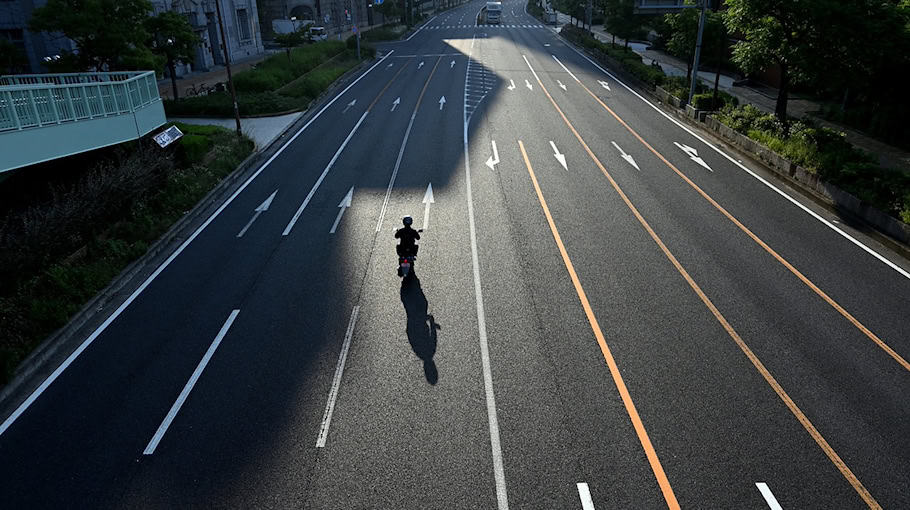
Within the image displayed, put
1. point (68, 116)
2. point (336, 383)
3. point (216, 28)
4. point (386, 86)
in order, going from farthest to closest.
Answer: point (216, 28)
point (386, 86)
point (68, 116)
point (336, 383)

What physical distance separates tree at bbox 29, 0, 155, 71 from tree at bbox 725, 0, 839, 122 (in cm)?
2694

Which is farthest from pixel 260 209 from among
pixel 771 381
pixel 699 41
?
pixel 699 41

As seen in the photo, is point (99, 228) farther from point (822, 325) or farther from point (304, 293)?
point (822, 325)

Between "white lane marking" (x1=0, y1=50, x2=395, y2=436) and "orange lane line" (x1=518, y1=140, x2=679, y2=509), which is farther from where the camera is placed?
"white lane marking" (x1=0, y1=50, x2=395, y2=436)

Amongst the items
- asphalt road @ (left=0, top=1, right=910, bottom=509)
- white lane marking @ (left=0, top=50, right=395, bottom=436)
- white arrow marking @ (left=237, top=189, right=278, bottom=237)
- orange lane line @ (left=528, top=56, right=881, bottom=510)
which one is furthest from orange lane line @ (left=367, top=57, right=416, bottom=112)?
orange lane line @ (left=528, top=56, right=881, bottom=510)

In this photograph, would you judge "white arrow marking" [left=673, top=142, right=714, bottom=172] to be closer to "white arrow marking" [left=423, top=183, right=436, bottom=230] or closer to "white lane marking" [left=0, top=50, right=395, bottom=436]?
"white arrow marking" [left=423, top=183, right=436, bottom=230]

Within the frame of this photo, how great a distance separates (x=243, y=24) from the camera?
57.6 m

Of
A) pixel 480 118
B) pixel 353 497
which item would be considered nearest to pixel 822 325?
pixel 353 497

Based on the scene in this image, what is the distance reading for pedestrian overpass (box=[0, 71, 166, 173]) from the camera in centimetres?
1389

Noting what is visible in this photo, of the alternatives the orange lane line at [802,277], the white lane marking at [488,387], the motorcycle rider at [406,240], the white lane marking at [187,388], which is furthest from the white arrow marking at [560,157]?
the white lane marking at [187,388]

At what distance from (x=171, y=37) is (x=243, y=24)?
30586 mm

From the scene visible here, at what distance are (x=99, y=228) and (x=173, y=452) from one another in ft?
34.1

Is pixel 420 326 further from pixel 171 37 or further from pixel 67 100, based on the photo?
pixel 171 37

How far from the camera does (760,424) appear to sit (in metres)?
9.01
